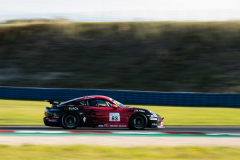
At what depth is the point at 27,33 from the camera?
33.8 meters

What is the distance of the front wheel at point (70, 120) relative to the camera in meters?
10.2

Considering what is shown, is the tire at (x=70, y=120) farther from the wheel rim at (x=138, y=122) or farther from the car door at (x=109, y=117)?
the wheel rim at (x=138, y=122)

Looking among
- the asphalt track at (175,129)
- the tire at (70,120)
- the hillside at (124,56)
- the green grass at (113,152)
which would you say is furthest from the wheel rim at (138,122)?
the hillside at (124,56)

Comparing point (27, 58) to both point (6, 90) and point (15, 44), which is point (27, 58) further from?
point (6, 90)

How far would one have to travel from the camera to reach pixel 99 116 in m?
10.2

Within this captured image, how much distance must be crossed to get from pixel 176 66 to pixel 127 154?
799 inches

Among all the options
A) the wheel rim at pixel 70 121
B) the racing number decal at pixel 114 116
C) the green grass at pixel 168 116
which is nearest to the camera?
the racing number decal at pixel 114 116

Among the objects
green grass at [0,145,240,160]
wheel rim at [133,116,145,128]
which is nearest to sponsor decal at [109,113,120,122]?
wheel rim at [133,116,145,128]

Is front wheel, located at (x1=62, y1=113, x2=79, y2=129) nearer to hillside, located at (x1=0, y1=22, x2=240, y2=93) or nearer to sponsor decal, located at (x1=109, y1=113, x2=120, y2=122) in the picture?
sponsor decal, located at (x1=109, y1=113, x2=120, y2=122)

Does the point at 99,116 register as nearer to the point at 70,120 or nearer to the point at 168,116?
the point at 70,120

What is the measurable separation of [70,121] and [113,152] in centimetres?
369

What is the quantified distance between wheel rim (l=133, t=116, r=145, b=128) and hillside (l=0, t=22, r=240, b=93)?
13.7 m

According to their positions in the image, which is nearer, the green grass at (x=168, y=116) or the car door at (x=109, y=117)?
the car door at (x=109, y=117)

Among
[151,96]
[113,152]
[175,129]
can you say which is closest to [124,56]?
[151,96]
